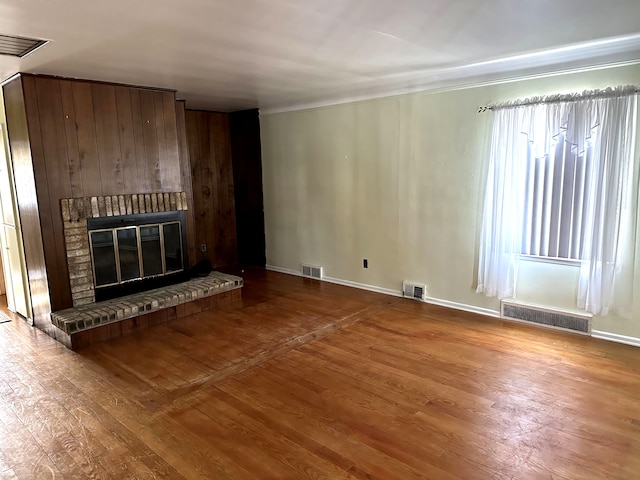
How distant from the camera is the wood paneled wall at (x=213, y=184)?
6.14 meters

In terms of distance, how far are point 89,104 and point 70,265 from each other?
1.58m

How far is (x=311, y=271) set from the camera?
592 cm

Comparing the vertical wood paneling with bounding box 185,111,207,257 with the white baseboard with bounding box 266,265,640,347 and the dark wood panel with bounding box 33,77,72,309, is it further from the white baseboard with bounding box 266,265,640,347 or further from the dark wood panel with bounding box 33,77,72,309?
the dark wood panel with bounding box 33,77,72,309

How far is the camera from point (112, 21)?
2.43m

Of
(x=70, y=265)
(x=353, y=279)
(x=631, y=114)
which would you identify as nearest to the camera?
(x=631, y=114)

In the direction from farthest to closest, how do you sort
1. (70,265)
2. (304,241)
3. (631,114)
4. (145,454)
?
1. (304,241)
2. (70,265)
3. (631,114)
4. (145,454)

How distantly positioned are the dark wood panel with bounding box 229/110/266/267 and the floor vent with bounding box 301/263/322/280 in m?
0.88

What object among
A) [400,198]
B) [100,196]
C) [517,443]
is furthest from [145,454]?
[400,198]

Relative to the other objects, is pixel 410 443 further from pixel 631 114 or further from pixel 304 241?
pixel 304 241

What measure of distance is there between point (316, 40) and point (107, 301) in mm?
3244

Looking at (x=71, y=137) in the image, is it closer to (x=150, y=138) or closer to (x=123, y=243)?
(x=150, y=138)

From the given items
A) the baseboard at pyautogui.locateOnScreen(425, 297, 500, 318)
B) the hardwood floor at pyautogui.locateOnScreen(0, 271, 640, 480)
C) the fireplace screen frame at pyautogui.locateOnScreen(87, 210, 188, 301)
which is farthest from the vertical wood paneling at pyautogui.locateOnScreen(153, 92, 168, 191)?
the baseboard at pyautogui.locateOnScreen(425, 297, 500, 318)

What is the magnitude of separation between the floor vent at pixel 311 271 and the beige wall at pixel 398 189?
0.09m

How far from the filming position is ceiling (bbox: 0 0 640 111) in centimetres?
230
